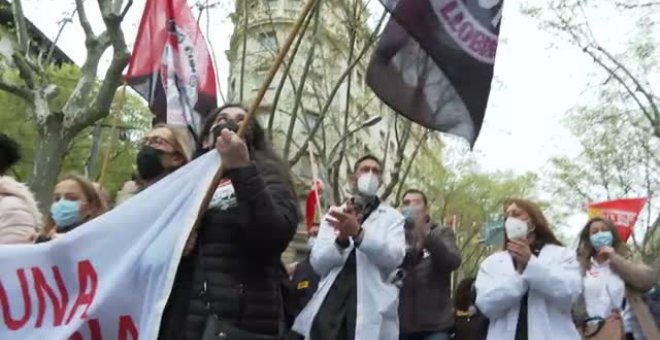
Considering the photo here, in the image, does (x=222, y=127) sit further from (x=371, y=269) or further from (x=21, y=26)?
(x=21, y=26)

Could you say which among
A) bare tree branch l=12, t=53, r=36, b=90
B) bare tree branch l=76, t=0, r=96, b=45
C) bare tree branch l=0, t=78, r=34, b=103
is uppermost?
bare tree branch l=76, t=0, r=96, b=45

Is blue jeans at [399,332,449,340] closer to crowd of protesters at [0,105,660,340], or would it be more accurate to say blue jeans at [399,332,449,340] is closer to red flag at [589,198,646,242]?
crowd of protesters at [0,105,660,340]

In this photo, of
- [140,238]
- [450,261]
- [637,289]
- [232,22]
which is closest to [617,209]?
[637,289]

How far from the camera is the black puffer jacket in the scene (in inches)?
141

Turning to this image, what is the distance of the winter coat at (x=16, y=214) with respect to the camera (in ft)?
13.1

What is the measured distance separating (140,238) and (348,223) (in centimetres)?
148

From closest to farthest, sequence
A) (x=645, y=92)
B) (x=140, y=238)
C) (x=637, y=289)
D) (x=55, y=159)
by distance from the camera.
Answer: (x=140, y=238)
(x=637, y=289)
(x=55, y=159)
(x=645, y=92)

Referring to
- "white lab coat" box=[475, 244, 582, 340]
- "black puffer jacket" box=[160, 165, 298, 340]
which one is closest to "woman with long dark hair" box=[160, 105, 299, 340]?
"black puffer jacket" box=[160, 165, 298, 340]

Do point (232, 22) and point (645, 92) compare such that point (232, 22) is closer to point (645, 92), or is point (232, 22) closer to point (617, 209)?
point (645, 92)

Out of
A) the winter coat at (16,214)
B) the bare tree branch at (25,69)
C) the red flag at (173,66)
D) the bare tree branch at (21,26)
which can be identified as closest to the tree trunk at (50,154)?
the bare tree branch at (25,69)

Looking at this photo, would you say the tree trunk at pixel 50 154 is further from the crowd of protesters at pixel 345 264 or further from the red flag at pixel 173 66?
the crowd of protesters at pixel 345 264

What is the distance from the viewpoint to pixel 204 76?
6844mm

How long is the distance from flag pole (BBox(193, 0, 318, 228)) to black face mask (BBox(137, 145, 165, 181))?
58 centimetres

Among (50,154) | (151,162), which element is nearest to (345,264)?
(151,162)
